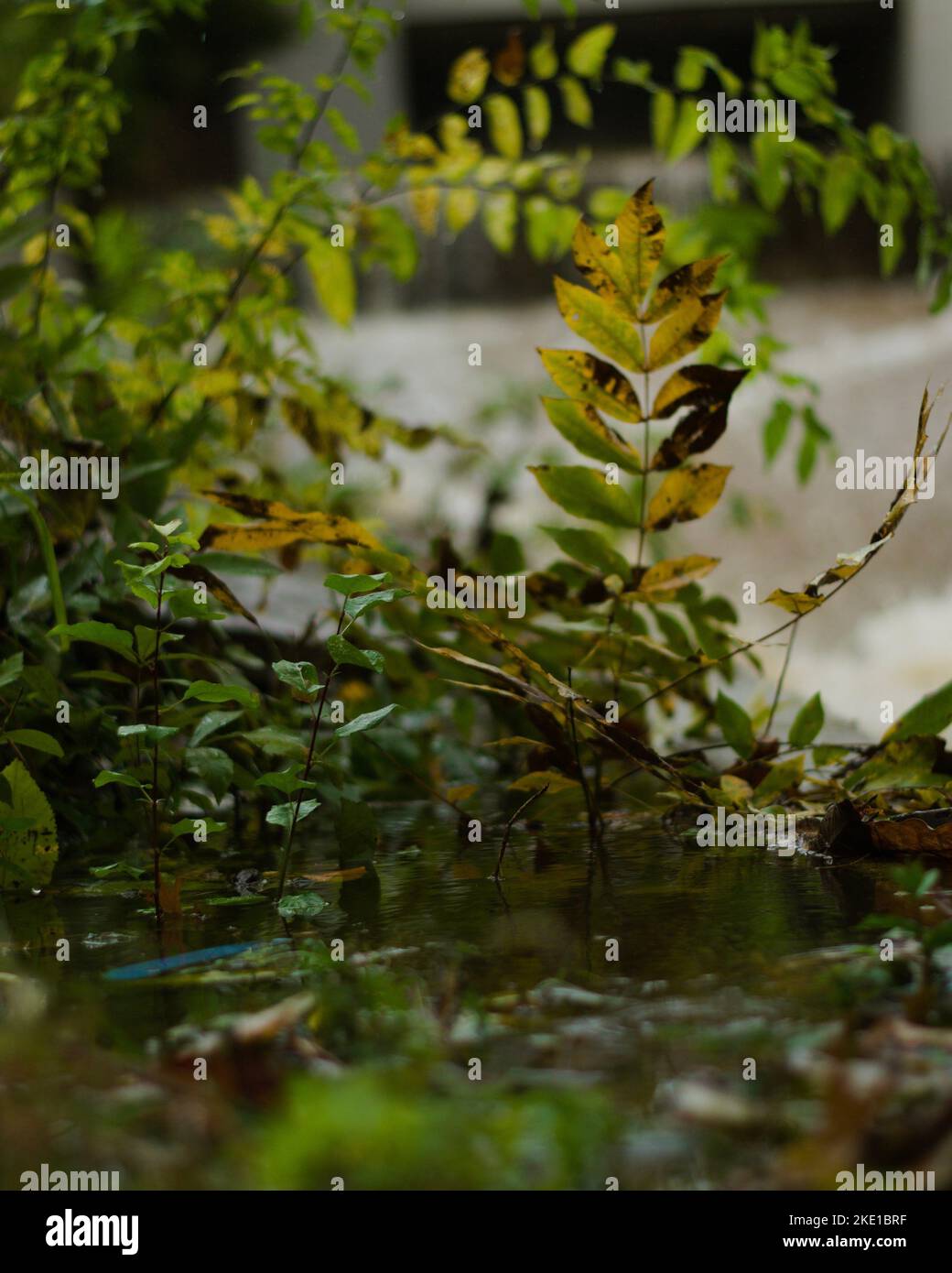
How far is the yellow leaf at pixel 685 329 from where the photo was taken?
0.97 metres

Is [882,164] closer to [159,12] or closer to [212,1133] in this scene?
[159,12]

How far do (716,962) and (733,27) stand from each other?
669 cm

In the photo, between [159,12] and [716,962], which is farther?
[159,12]

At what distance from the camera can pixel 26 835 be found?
3.05 feet

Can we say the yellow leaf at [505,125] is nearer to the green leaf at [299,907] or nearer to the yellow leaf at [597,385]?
the yellow leaf at [597,385]

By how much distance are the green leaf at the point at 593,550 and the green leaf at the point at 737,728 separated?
148 millimetres

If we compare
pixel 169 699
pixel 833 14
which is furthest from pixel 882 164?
pixel 833 14

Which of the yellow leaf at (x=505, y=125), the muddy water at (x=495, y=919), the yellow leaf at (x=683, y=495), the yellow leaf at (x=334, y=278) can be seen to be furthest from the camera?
the yellow leaf at (x=505, y=125)

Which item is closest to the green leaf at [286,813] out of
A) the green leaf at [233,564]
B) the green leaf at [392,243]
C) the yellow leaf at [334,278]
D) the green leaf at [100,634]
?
the green leaf at [100,634]

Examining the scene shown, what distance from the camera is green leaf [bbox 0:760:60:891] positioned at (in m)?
0.90

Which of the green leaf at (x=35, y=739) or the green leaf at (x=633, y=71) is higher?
the green leaf at (x=633, y=71)

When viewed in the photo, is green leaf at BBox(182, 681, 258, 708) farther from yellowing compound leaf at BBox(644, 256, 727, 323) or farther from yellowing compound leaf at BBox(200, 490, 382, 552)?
yellowing compound leaf at BBox(644, 256, 727, 323)

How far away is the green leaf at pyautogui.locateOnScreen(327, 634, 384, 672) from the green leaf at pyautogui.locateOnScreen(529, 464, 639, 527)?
24cm
